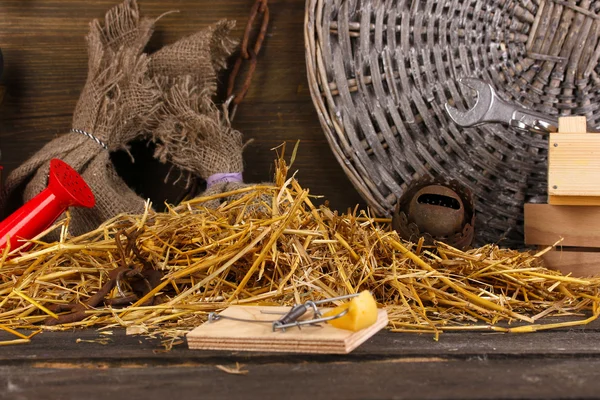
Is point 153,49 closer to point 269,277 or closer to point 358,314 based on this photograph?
point 269,277

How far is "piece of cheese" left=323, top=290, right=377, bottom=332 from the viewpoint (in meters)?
0.71

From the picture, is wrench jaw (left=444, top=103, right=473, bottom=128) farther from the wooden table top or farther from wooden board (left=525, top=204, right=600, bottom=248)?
the wooden table top

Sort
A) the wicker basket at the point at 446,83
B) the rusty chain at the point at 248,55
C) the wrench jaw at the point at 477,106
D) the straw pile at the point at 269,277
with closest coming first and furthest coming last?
1. the straw pile at the point at 269,277
2. the wrench jaw at the point at 477,106
3. the wicker basket at the point at 446,83
4. the rusty chain at the point at 248,55

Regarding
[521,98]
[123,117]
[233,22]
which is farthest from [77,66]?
[521,98]

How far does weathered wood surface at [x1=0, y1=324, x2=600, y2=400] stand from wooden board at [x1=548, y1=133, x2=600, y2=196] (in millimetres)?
340

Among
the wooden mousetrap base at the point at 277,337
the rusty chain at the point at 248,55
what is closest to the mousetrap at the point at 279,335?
the wooden mousetrap base at the point at 277,337

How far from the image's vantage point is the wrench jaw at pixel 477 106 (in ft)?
3.96

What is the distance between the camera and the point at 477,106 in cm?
122

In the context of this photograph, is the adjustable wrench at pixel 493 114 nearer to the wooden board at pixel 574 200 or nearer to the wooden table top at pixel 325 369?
the wooden board at pixel 574 200

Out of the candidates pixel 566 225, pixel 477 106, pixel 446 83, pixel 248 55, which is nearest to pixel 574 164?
pixel 566 225

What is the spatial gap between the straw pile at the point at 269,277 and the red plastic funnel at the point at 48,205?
0.09m

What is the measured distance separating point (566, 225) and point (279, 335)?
0.63 metres

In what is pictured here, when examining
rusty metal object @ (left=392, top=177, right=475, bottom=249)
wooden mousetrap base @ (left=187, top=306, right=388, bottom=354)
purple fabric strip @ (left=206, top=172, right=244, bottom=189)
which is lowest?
wooden mousetrap base @ (left=187, top=306, right=388, bottom=354)

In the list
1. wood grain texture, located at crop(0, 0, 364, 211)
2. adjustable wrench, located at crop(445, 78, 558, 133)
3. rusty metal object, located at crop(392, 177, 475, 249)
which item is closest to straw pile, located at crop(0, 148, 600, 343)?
rusty metal object, located at crop(392, 177, 475, 249)
